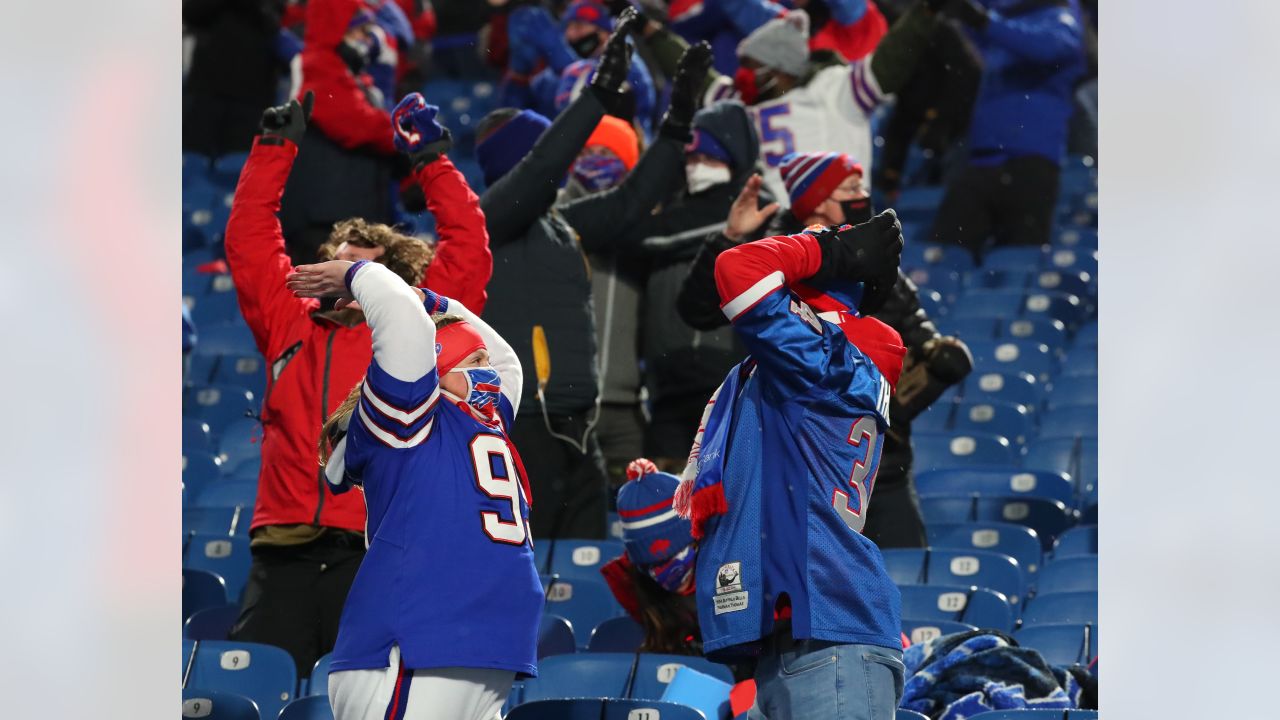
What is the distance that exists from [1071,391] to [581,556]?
2.38m

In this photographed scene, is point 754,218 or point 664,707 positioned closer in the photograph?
point 664,707

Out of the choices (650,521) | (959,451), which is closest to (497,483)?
(650,521)

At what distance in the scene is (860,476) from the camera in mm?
2570

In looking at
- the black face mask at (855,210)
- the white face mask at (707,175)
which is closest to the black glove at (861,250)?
the black face mask at (855,210)

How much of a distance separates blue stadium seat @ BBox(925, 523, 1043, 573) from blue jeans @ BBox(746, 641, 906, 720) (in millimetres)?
2102

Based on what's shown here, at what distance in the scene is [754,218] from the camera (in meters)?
3.53

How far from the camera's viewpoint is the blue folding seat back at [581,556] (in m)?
4.48

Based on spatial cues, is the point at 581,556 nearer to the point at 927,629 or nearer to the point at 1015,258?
the point at 927,629

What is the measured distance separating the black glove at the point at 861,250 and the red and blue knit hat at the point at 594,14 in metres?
3.83

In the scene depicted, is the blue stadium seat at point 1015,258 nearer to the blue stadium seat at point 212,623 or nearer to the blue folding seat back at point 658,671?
the blue folding seat back at point 658,671

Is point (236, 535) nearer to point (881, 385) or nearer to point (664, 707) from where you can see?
point (664, 707)
